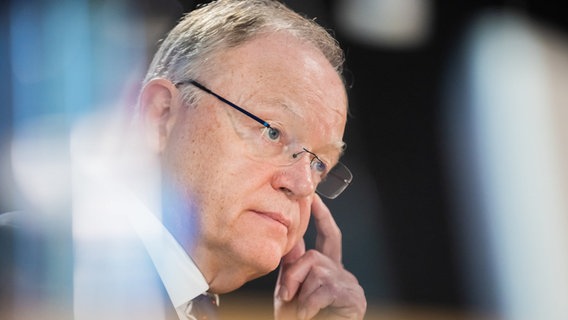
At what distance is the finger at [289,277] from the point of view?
142 cm

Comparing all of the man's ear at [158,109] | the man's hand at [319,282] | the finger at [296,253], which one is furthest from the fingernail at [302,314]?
the man's ear at [158,109]

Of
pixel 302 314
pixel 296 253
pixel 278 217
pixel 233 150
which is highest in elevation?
pixel 233 150

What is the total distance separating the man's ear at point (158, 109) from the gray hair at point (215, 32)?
0.06 ft

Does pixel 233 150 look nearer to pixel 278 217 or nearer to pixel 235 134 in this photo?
pixel 235 134

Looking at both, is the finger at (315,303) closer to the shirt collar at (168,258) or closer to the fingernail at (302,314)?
the fingernail at (302,314)

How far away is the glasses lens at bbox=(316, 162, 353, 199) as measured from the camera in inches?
56.5

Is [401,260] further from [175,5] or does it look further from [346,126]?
[175,5]

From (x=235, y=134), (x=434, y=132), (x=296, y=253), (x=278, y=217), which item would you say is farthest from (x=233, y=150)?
(x=434, y=132)

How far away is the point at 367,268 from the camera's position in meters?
1.50

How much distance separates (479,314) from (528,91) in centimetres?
56

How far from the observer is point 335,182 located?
4.75ft

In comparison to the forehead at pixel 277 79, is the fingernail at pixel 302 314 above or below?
below

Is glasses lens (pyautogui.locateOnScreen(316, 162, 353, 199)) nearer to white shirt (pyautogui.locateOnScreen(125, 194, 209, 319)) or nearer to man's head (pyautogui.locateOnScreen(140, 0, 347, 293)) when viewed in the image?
man's head (pyautogui.locateOnScreen(140, 0, 347, 293))

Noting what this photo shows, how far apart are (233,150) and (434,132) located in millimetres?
519
